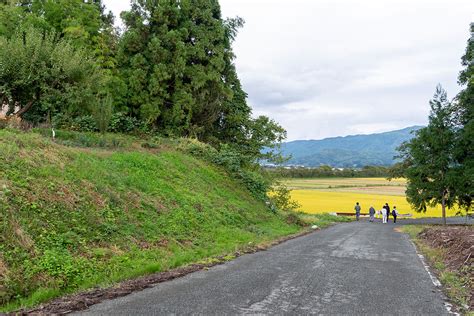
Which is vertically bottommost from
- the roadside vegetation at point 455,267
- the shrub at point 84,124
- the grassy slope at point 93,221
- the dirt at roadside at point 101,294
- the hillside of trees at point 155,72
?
the roadside vegetation at point 455,267

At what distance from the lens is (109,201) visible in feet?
35.4

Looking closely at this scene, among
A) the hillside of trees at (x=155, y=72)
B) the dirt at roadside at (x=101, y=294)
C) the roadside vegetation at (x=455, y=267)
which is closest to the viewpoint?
the dirt at roadside at (x=101, y=294)

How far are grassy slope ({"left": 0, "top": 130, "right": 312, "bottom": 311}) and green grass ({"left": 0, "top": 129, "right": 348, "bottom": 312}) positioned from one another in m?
0.02

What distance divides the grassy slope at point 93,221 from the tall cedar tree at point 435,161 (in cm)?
2433

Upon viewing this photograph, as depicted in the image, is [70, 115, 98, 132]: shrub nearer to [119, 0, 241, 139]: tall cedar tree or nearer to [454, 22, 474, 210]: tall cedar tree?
[119, 0, 241, 139]: tall cedar tree

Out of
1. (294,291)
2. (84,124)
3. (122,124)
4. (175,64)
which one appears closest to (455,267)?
(294,291)

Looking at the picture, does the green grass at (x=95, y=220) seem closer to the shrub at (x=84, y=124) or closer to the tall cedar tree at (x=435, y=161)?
the shrub at (x=84, y=124)

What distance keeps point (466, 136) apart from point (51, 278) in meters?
33.1

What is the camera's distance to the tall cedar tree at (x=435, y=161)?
34500 mm

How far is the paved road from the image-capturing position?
235 inches

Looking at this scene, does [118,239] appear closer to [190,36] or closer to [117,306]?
[117,306]

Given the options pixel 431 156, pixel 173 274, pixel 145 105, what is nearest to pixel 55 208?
pixel 173 274

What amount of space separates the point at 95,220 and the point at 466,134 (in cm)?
3056

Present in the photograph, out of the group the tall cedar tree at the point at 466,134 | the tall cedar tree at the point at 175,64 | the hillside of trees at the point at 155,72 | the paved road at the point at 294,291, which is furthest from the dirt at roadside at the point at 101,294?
the tall cedar tree at the point at 466,134
